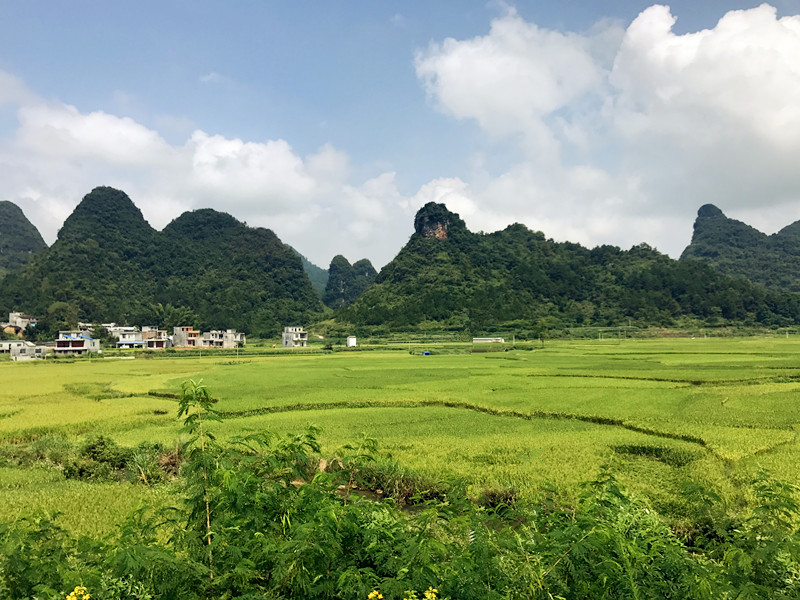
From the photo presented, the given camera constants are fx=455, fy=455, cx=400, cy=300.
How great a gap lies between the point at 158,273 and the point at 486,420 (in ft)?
316

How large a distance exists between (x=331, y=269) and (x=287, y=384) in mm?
110059

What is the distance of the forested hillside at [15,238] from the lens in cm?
10615

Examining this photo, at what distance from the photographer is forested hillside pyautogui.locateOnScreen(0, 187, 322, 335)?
7444 cm

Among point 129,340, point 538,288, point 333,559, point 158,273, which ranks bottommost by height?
point 129,340

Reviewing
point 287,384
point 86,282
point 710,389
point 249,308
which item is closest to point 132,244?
point 86,282

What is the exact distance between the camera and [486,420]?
15078mm

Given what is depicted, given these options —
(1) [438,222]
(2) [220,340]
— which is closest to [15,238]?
(2) [220,340]

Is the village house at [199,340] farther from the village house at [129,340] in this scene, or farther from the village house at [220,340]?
the village house at [129,340]

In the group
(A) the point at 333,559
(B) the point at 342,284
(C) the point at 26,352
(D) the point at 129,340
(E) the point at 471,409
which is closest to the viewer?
(A) the point at 333,559

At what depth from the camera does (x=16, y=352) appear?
48.5 metres

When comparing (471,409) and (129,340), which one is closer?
(471,409)

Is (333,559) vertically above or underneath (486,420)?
above

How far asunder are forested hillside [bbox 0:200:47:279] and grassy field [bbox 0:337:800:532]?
336 feet

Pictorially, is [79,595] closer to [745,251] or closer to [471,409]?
[471,409]
